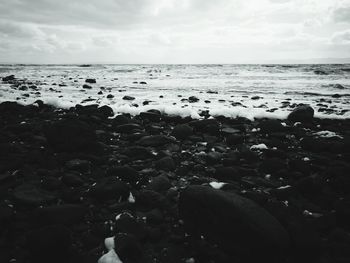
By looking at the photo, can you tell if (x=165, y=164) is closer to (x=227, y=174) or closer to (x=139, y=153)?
(x=139, y=153)

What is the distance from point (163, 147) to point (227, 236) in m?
2.90

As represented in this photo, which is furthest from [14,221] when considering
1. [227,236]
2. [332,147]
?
[332,147]

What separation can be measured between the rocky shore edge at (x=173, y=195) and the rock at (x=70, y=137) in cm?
2

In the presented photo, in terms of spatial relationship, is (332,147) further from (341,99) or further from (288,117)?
(341,99)

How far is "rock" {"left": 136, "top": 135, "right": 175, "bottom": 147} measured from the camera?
16.8 feet

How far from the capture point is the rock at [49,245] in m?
2.19

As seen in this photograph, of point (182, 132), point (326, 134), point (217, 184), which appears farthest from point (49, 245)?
point (326, 134)

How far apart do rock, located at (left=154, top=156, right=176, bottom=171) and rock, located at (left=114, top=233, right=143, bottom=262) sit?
5.71 ft

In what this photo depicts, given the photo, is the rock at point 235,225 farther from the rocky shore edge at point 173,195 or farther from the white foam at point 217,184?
the white foam at point 217,184

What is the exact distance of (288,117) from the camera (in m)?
7.40

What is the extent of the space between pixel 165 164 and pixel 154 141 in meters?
1.07

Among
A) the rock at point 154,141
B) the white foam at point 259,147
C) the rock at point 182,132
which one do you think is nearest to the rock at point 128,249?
the rock at point 154,141

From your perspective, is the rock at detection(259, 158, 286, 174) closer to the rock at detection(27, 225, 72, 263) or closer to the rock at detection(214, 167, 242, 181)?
the rock at detection(214, 167, 242, 181)

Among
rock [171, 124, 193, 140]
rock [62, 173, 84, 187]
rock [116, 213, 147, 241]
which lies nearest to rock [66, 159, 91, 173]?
rock [62, 173, 84, 187]
